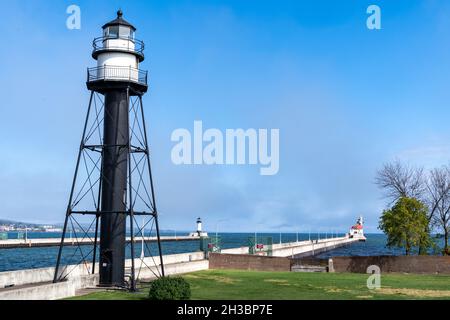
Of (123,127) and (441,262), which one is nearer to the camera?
(123,127)

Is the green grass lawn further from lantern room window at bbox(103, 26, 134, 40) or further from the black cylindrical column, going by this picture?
lantern room window at bbox(103, 26, 134, 40)

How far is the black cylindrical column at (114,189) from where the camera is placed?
27.5 meters

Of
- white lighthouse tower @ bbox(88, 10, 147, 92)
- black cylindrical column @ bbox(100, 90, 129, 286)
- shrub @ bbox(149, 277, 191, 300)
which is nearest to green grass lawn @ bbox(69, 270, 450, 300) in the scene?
shrub @ bbox(149, 277, 191, 300)

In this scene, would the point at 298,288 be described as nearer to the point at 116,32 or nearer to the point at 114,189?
the point at 114,189

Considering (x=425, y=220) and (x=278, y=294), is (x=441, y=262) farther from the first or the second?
(x=278, y=294)

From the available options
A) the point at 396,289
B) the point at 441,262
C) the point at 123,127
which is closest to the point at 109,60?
the point at 123,127

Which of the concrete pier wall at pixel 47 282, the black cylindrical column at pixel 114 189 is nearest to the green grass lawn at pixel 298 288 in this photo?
the concrete pier wall at pixel 47 282

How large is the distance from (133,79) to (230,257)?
20.0 m

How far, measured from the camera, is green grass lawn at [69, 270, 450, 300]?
79.2ft

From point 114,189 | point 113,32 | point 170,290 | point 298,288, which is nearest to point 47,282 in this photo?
point 114,189

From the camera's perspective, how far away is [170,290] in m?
21.2
